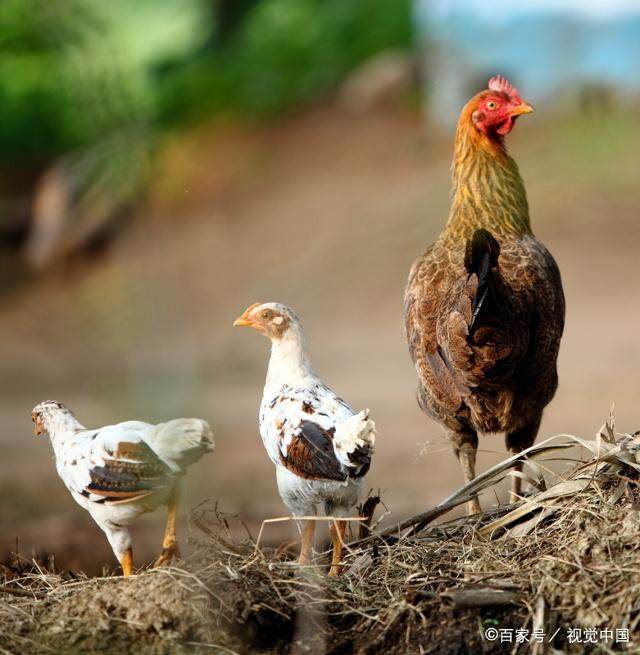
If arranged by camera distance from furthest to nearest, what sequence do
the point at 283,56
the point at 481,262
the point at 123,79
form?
the point at 283,56, the point at 481,262, the point at 123,79

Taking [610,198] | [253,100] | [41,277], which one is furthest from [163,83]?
[610,198]

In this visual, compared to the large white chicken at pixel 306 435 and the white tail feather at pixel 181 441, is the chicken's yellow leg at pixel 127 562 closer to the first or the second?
the white tail feather at pixel 181 441

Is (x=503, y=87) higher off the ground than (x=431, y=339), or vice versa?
(x=503, y=87)

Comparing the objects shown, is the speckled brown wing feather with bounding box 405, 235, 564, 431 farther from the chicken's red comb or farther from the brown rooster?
the chicken's red comb

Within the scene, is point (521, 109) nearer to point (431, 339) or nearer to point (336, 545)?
point (431, 339)

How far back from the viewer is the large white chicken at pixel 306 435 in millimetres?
3463

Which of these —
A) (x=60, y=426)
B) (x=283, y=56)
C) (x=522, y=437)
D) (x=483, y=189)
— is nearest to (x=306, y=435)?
(x=60, y=426)

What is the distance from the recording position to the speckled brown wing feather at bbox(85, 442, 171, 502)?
336 centimetres

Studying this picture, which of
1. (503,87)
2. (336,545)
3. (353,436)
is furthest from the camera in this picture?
(503,87)

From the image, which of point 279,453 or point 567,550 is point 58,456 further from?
point 567,550

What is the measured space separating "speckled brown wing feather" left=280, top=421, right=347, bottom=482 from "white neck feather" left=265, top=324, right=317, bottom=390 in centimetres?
30

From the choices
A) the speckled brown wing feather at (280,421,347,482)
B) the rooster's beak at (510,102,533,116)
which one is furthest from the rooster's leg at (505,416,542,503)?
the speckled brown wing feather at (280,421,347,482)

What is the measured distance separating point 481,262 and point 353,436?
1.16 m

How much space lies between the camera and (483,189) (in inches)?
→ 196
